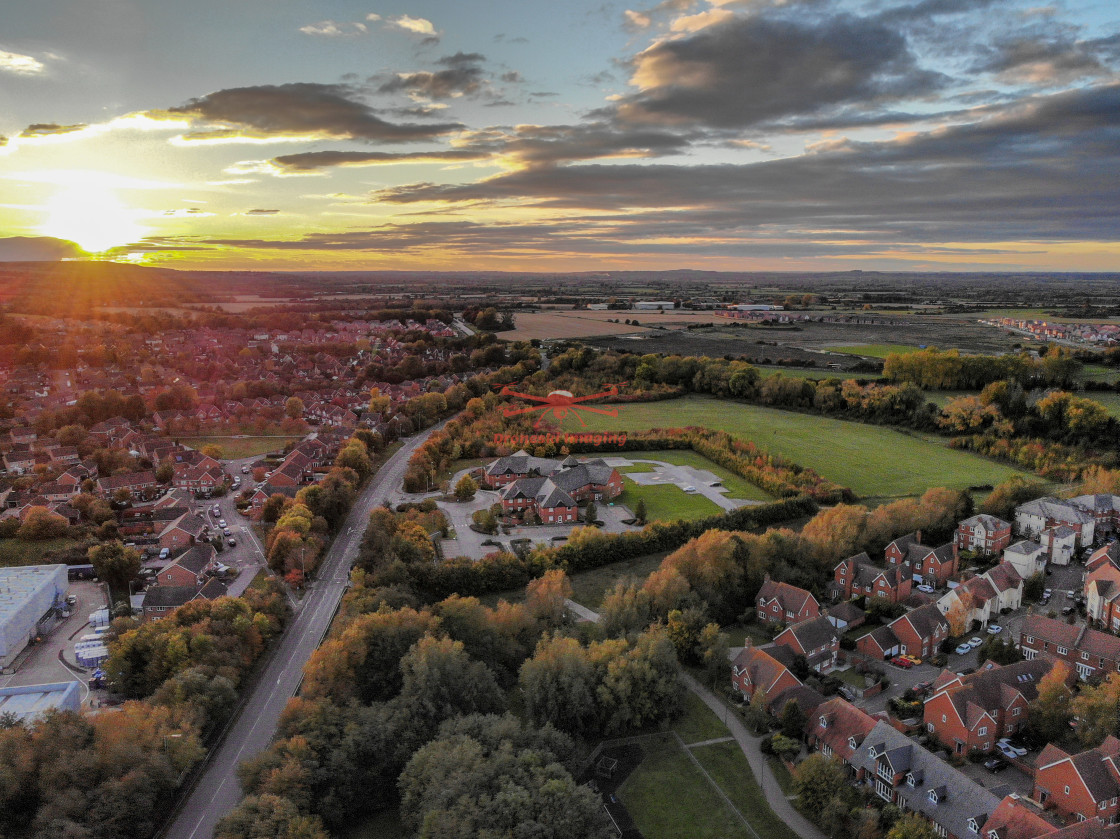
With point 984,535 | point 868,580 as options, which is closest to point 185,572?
point 868,580

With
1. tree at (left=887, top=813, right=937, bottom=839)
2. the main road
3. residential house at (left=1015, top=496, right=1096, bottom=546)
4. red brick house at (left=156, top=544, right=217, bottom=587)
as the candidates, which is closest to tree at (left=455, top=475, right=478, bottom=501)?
the main road

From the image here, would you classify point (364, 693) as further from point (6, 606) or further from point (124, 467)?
point (124, 467)

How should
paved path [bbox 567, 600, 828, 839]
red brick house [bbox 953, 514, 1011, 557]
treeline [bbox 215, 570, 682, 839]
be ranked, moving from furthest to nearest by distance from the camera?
red brick house [bbox 953, 514, 1011, 557]
paved path [bbox 567, 600, 828, 839]
treeline [bbox 215, 570, 682, 839]

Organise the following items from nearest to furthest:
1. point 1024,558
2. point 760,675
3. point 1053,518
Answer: point 760,675
point 1024,558
point 1053,518

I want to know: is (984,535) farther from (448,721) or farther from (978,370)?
(978,370)

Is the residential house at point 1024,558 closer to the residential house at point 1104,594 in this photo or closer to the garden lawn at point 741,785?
the residential house at point 1104,594

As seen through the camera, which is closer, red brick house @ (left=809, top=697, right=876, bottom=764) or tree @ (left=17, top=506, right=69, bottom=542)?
red brick house @ (left=809, top=697, right=876, bottom=764)

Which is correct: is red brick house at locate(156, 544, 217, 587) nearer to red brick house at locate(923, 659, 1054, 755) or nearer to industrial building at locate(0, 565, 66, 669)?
industrial building at locate(0, 565, 66, 669)

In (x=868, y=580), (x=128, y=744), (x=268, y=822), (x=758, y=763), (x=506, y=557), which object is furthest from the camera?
(x=506, y=557)
